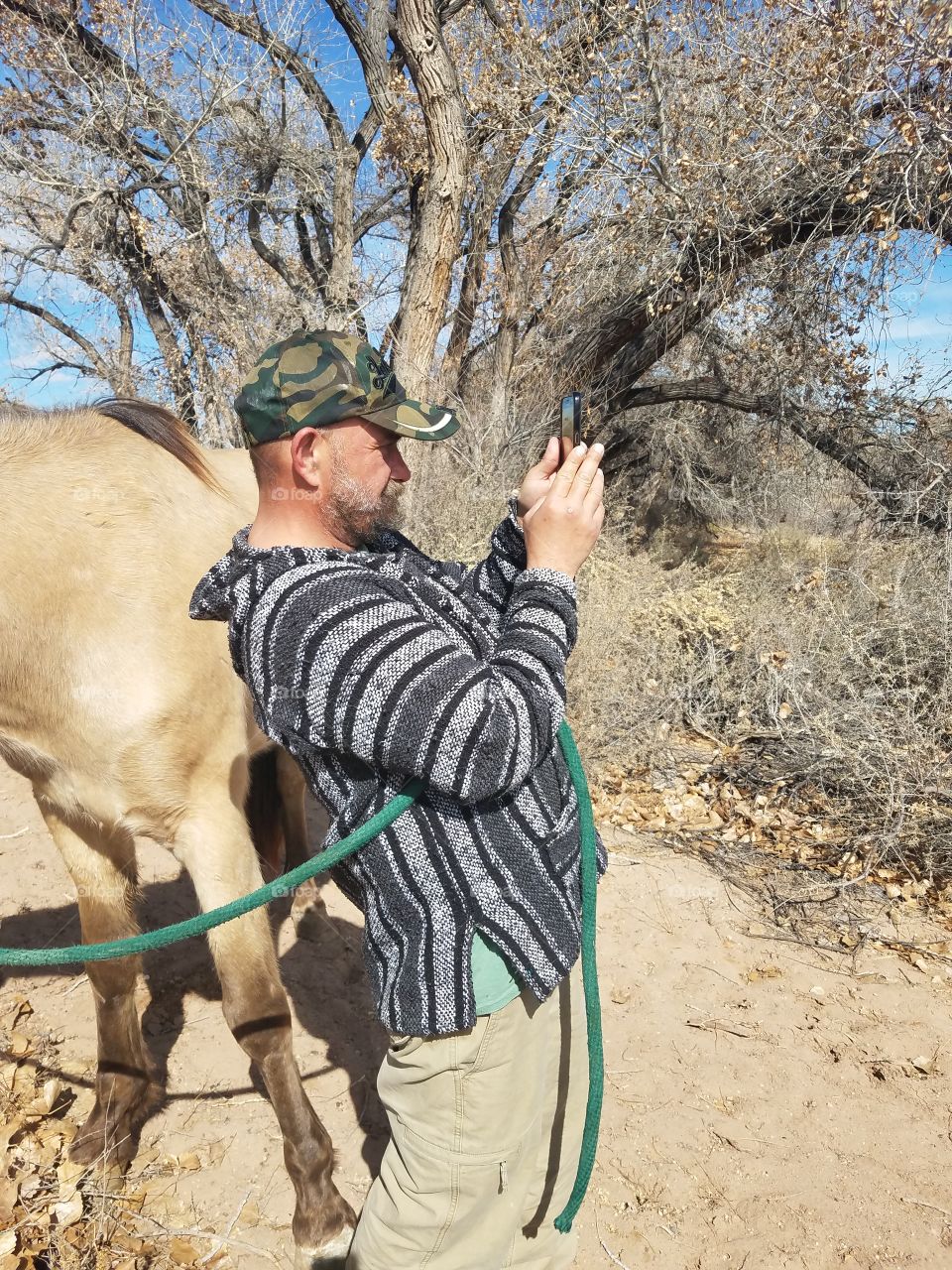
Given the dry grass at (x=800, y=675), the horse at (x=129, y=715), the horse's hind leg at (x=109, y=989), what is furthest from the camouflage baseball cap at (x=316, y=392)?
the dry grass at (x=800, y=675)

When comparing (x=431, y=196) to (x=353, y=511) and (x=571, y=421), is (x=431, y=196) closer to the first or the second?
(x=571, y=421)

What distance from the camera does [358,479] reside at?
1.29 meters

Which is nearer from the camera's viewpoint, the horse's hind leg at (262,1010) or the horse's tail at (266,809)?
the horse's hind leg at (262,1010)

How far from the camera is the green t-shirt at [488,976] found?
1.27 meters

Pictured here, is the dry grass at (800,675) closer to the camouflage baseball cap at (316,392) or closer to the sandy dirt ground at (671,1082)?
the sandy dirt ground at (671,1082)

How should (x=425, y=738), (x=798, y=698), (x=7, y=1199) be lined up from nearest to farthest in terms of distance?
(x=425, y=738) → (x=7, y=1199) → (x=798, y=698)

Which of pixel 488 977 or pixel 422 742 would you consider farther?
pixel 488 977

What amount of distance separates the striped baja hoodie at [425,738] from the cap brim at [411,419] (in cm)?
22

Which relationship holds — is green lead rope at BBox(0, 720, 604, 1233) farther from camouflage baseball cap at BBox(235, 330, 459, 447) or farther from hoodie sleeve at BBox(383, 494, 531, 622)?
camouflage baseball cap at BBox(235, 330, 459, 447)

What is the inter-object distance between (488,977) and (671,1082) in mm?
1767

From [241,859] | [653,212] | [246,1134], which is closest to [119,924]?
[241,859]

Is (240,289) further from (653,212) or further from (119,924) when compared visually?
(119,924)

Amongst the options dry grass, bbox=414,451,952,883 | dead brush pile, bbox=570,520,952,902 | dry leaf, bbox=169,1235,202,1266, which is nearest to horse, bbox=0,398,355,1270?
dry leaf, bbox=169,1235,202,1266

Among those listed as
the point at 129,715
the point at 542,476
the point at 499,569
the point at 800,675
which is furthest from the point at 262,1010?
the point at 800,675
